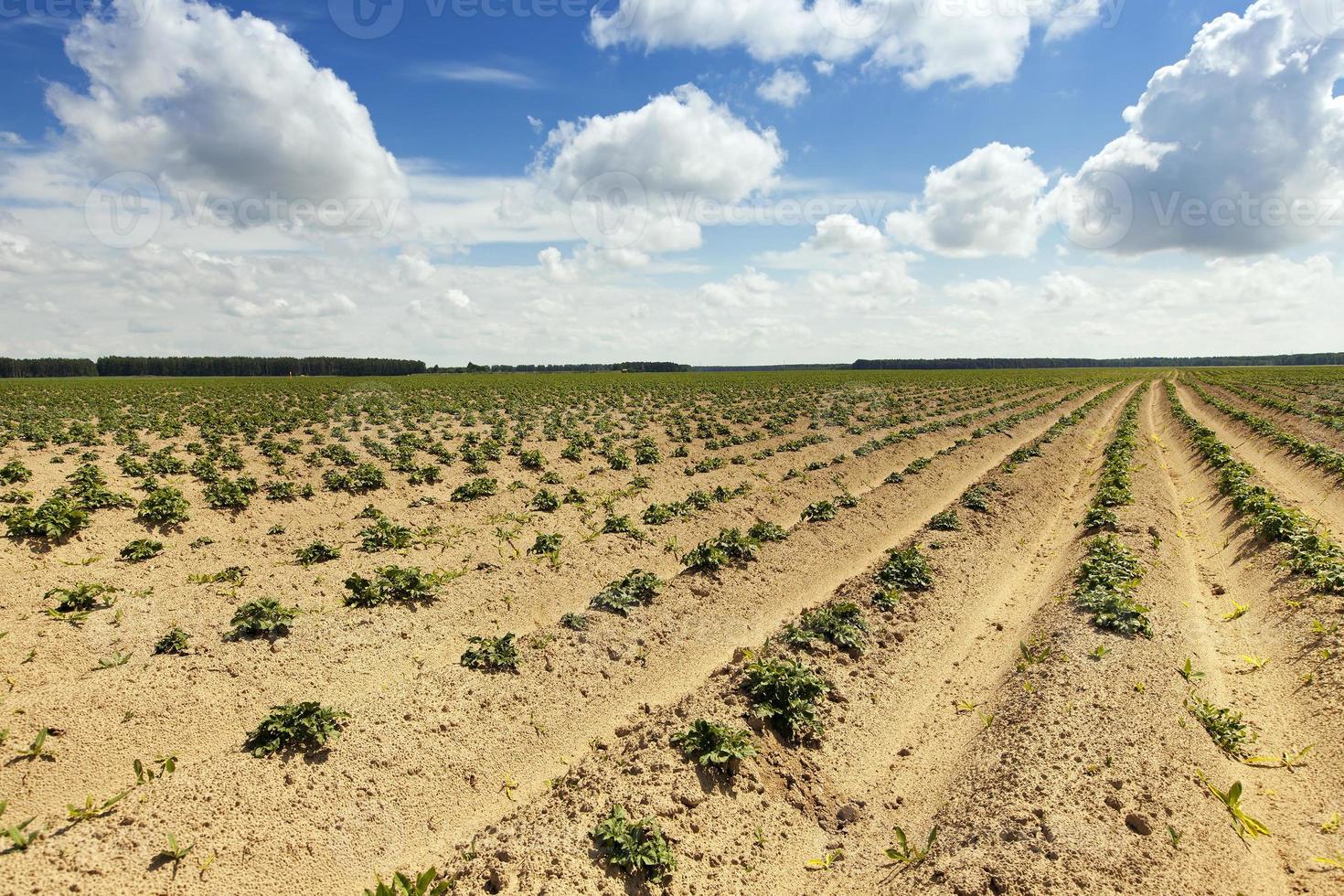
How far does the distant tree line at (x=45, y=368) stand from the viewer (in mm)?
117375

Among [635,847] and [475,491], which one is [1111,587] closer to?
[635,847]

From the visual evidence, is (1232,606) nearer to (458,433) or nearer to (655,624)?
(655,624)

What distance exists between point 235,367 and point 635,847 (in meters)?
171

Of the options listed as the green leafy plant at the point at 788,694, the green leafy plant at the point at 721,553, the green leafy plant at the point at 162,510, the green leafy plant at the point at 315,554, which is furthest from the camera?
the green leafy plant at the point at 162,510

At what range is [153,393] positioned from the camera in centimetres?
5594

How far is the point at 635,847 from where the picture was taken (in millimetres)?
5480

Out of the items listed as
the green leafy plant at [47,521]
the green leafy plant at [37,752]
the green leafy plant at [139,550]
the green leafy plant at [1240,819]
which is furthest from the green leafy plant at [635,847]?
the green leafy plant at [47,521]

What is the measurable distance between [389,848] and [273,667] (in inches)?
145

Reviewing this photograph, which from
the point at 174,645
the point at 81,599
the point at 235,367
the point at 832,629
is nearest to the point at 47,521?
the point at 81,599

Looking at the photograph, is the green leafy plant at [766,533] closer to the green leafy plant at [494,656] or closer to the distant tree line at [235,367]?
the green leafy plant at [494,656]

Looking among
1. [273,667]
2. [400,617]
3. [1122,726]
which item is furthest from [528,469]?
[1122,726]

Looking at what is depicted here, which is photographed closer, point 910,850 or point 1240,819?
point 1240,819

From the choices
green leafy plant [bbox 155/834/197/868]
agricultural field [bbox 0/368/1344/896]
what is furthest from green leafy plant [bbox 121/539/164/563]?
green leafy plant [bbox 155/834/197/868]

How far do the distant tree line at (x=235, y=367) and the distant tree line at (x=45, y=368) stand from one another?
267 centimetres
